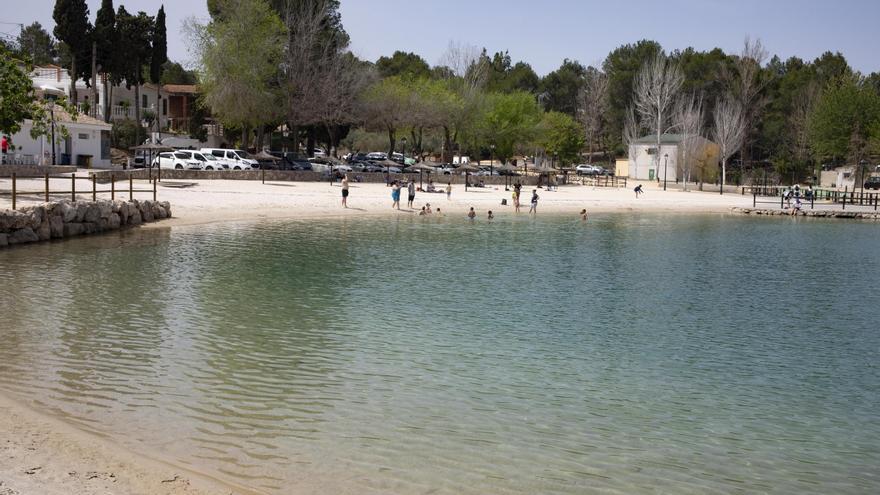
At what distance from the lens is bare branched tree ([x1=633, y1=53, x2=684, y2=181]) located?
94875 millimetres

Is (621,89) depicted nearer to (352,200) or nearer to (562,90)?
(562,90)

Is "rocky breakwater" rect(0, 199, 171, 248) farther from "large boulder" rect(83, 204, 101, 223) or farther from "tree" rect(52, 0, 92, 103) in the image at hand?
"tree" rect(52, 0, 92, 103)

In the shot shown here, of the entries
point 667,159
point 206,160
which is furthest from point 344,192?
point 667,159

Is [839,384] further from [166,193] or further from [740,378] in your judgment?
[166,193]

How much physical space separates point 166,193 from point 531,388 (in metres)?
37.9

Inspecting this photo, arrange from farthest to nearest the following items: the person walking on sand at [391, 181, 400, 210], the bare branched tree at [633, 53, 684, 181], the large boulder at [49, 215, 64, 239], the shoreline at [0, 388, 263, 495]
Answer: the bare branched tree at [633, 53, 684, 181]
the person walking on sand at [391, 181, 400, 210]
the large boulder at [49, 215, 64, 239]
the shoreline at [0, 388, 263, 495]

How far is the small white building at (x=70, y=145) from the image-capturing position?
174 feet

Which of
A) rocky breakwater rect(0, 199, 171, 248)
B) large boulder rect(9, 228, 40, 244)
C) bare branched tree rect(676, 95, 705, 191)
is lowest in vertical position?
large boulder rect(9, 228, 40, 244)

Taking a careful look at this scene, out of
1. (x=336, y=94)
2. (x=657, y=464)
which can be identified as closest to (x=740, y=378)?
(x=657, y=464)

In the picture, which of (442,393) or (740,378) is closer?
(442,393)

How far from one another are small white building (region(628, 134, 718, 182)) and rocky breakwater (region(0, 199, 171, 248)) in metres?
66.3

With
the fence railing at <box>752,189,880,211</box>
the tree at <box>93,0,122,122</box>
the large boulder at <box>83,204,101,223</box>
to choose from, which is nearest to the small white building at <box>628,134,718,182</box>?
the fence railing at <box>752,189,880,211</box>

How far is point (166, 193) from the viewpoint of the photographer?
154ft

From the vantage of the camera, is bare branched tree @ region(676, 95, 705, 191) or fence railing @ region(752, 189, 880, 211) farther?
bare branched tree @ region(676, 95, 705, 191)
